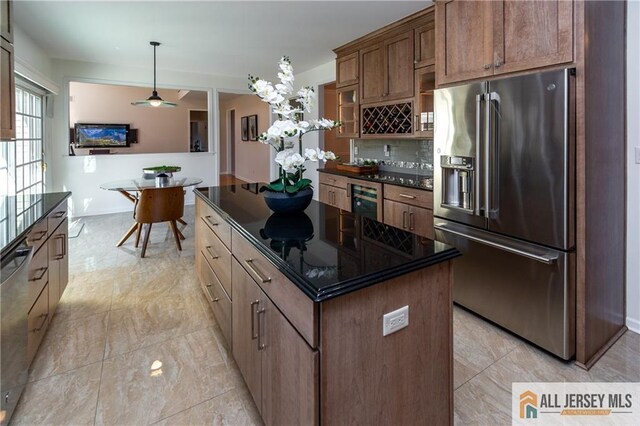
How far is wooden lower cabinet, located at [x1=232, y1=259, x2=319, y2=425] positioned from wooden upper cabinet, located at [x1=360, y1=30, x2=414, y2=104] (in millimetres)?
2867

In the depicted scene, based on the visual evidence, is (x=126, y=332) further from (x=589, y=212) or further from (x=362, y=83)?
(x=362, y=83)

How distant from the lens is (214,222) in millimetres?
2309

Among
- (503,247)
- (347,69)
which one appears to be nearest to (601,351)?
(503,247)

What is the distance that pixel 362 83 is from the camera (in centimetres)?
449

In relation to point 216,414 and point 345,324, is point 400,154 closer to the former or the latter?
point 216,414

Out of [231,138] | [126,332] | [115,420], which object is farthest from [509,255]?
[231,138]

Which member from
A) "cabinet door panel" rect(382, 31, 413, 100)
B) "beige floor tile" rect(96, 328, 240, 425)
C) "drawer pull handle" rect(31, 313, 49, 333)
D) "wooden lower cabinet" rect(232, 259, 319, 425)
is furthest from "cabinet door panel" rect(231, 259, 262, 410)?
"cabinet door panel" rect(382, 31, 413, 100)

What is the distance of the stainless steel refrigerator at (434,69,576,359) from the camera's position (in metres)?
2.04

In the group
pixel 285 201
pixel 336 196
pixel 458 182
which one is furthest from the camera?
pixel 336 196

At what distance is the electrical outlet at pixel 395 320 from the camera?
3.87ft

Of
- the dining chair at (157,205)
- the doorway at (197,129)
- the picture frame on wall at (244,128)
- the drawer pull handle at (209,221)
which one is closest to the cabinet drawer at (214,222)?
the drawer pull handle at (209,221)

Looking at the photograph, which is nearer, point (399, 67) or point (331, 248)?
point (331, 248)

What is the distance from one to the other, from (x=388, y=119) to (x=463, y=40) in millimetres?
1668

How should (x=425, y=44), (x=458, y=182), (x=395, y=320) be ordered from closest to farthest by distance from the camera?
(x=395, y=320)
(x=458, y=182)
(x=425, y=44)
